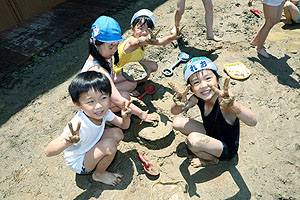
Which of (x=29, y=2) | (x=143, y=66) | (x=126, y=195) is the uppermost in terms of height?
(x=29, y=2)

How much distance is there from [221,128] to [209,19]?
2156 mm

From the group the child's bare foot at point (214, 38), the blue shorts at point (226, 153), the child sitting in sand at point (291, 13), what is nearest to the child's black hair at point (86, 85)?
the blue shorts at point (226, 153)

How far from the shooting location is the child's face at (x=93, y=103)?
1847 millimetres

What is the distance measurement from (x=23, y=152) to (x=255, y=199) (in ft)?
7.83

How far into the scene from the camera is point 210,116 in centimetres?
209

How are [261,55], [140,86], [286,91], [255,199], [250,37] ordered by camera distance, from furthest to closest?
[250,37], [261,55], [140,86], [286,91], [255,199]

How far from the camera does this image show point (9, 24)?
448 cm

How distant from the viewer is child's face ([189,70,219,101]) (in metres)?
1.95

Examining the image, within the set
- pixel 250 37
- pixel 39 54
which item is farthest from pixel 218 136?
pixel 39 54

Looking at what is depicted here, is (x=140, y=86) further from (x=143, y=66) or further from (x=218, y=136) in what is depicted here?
(x=218, y=136)

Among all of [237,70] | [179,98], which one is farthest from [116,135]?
[237,70]

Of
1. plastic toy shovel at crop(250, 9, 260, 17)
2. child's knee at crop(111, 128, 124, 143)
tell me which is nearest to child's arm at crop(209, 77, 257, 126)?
child's knee at crop(111, 128, 124, 143)

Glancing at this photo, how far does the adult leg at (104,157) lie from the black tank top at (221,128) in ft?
2.74

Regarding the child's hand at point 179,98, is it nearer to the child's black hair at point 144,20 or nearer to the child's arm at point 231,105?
the child's arm at point 231,105
